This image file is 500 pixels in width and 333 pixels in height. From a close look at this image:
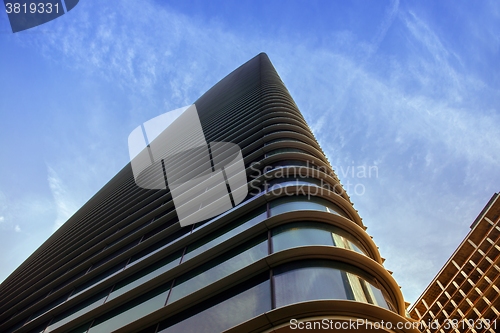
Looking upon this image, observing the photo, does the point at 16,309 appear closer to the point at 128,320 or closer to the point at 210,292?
the point at 128,320

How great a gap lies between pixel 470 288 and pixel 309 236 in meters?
67.7

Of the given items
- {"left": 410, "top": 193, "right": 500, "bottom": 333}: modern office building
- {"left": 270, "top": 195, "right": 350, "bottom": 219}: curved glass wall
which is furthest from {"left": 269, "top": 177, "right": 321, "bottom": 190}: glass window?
{"left": 410, "top": 193, "right": 500, "bottom": 333}: modern office building

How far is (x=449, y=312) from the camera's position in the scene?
63688 millimetres

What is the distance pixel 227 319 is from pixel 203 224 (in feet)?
19.4

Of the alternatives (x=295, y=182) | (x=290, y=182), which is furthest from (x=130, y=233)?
(x=295, y=182)

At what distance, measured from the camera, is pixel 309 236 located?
9.59 metres

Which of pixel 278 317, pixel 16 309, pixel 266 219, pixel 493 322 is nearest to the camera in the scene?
pixel 278 317

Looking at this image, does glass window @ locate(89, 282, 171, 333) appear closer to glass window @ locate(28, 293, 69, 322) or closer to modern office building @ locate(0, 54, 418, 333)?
modern office building @ locate(0, 54, 418, 333)

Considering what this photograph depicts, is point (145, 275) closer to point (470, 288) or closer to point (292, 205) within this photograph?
point (292, 205)

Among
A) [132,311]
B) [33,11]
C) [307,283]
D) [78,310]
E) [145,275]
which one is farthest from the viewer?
[33,11]

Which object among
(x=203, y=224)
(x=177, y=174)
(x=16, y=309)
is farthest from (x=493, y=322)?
(x=16, y=309)

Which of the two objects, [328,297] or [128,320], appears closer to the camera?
[328,297]

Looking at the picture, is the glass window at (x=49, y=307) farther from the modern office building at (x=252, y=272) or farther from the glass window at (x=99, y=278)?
the glass window at (x=99, y=278)

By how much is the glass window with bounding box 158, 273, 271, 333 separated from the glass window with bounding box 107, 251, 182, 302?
3.13 m
